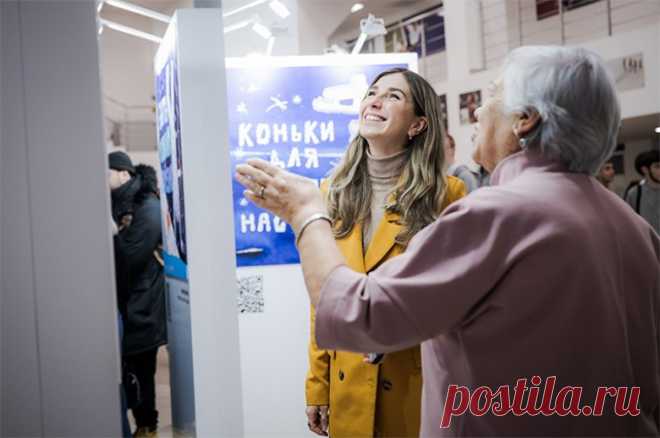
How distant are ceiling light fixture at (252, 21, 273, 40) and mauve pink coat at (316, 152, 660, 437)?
0.99 meters

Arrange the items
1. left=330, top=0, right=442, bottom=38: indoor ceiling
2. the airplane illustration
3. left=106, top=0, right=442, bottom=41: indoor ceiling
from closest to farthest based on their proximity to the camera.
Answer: left=106, top=0, right=442, bottom=41: indoor ceiling → the airplane illustration → left=330, top=0, right=442, bottom=38: indoor ceiling

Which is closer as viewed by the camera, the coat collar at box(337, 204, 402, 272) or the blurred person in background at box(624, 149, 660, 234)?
the coat collar at box(337, 204, 402, 272)

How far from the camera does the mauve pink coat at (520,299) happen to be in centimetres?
99

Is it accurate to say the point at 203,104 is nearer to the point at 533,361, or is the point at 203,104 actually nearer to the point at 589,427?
the point at 533,361

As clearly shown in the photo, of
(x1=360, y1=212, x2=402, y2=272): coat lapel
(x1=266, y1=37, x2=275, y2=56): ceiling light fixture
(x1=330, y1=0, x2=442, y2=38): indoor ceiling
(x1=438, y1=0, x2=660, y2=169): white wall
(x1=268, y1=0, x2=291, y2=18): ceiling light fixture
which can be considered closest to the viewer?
(x1=360, y1=212, x2=402, y2=272): coat lapel

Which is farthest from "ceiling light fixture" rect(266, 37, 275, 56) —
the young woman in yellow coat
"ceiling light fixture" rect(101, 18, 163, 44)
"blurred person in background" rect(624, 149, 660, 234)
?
"blurred person in background" rect(624, 149, 660, 234)

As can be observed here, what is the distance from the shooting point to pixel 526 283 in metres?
1.00

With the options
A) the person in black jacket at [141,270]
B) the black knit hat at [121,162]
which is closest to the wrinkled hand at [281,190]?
the person in black jacket at [141,270]

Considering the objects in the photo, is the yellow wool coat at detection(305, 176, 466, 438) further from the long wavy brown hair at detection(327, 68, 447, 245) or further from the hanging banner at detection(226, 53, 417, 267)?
the hanging banner at detection(226, 53, 417, 267)

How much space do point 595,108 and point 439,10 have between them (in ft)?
29.7

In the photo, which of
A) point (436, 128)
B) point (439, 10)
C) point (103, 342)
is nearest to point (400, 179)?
point (436, 128)

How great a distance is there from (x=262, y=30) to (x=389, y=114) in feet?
1.64

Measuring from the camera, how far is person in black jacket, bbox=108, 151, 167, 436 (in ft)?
8.19

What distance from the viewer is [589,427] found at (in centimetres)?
107
